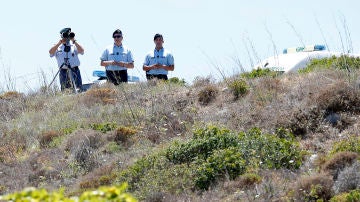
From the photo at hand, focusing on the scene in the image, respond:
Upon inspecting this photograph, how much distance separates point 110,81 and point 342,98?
6605 millimetres

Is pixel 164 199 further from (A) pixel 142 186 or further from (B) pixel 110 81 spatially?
(B) pixel 110 81

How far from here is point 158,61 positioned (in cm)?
1819

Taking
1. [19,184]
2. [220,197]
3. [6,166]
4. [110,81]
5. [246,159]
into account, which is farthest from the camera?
[110,81]

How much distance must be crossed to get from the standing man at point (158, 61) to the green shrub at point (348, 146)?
7.01 m

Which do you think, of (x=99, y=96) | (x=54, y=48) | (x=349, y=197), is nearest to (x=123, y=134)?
(x=99, y=96)

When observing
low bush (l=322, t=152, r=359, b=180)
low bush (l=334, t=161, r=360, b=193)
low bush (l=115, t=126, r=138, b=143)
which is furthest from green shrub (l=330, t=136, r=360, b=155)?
low bush (l=115, t=126, r=138, b=143)

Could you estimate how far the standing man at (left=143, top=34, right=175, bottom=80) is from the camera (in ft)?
59.3

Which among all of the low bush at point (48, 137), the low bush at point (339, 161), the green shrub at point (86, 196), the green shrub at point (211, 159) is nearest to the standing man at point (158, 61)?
the low bush at point (48, 137)

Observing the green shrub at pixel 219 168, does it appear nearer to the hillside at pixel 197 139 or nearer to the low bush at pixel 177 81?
the hillside at pixel 197 139

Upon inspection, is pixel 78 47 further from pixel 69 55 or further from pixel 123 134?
pixel 123 134

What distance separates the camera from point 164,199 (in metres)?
11.1

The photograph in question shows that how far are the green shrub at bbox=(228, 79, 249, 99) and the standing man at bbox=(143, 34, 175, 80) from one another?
2.71m

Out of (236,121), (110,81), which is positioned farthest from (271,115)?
(110,81)

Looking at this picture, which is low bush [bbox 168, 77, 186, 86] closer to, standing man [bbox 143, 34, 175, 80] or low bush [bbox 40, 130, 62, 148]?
standing man [bbox 143, 34, 175, 80]
